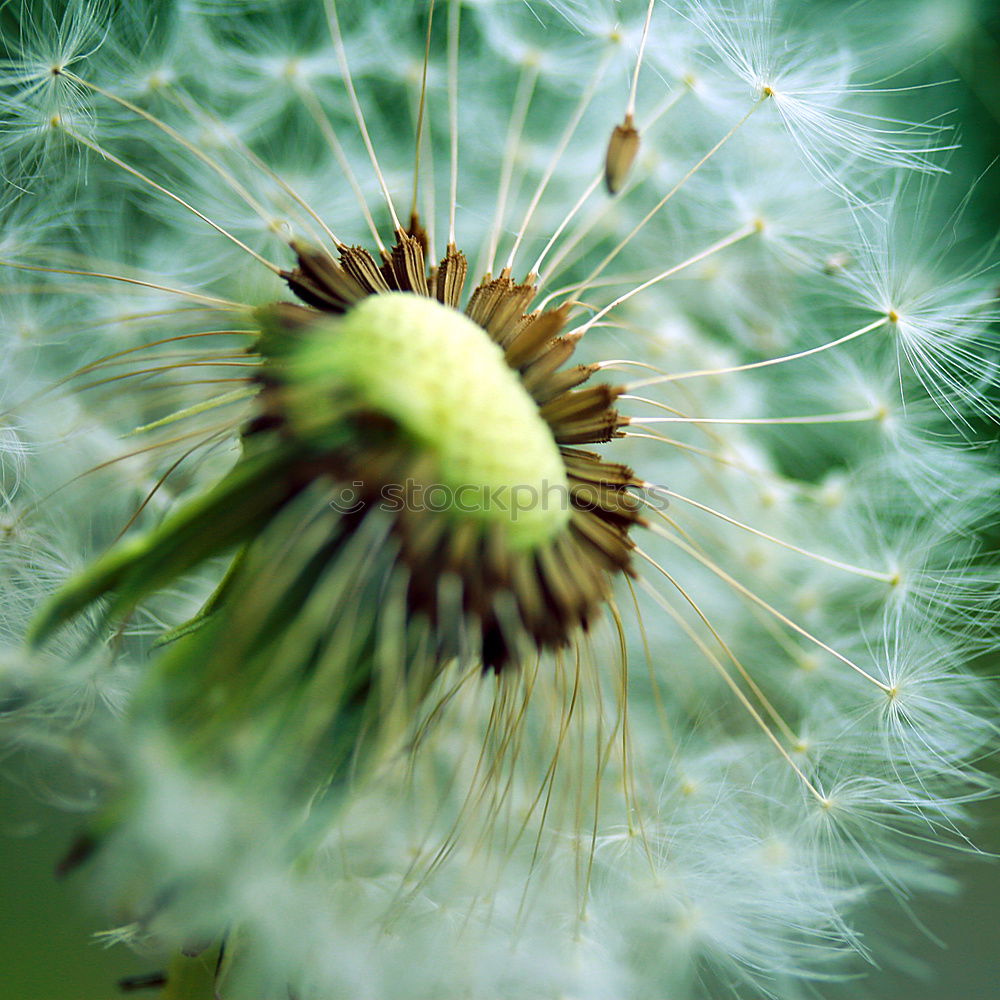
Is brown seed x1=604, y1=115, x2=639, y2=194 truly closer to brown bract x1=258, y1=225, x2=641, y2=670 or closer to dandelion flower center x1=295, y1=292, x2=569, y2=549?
brown bract x1=258, y1=225, x2=641, y2=670

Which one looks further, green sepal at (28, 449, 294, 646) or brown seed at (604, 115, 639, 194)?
brown seed at (604, 115, 639, 194)

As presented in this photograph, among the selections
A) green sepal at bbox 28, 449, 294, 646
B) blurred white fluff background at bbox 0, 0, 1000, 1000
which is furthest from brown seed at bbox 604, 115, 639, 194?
green sepal at bbox 28, 449, 294, 646

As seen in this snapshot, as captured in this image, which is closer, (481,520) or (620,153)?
(481,520)

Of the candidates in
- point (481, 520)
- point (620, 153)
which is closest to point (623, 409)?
point (620, 153)

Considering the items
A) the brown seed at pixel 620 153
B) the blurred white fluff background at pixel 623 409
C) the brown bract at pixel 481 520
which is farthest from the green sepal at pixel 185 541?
the brown seed at pixel 620 153

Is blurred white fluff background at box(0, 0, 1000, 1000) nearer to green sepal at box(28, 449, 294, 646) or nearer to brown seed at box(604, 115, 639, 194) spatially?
brown seed at box(604, 115, 639, 194)

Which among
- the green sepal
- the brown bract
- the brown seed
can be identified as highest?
the brown seed

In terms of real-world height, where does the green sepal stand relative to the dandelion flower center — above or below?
below

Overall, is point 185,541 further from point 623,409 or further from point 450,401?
point 623,409

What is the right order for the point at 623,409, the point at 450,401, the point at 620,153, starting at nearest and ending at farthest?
the point at 450,401, the point at 620,153, the point at 623,409
